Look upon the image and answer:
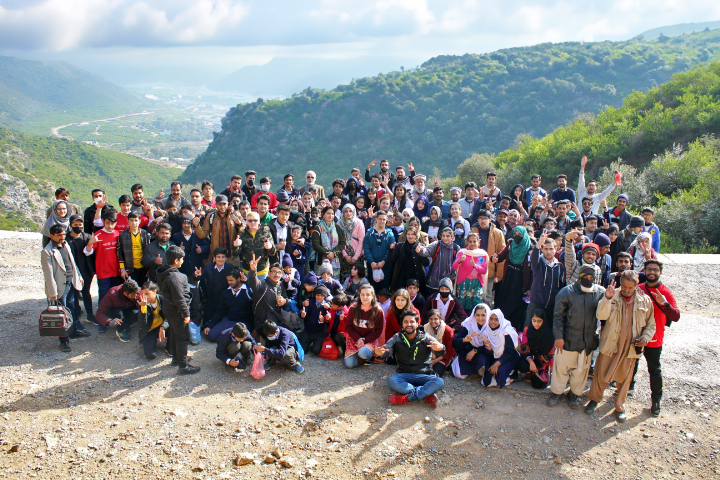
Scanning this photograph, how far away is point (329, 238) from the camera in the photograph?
833cm

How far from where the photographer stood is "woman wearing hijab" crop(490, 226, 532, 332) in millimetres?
7418

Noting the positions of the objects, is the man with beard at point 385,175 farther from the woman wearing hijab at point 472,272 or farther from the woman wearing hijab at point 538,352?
the woman wearing hijab at point 538,352

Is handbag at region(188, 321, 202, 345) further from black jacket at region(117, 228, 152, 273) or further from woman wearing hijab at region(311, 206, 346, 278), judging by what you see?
woman wearing hijab at region(311, 206, 346, 278)

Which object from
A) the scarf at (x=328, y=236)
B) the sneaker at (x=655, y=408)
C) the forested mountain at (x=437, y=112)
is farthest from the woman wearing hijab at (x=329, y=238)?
the forested mountain at (x=437, y=112)

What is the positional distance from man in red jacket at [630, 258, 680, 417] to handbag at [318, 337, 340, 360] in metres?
4.06

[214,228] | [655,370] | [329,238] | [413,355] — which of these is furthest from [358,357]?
[655,370]

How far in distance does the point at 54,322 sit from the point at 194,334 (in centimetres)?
188

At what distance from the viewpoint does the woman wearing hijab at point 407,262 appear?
26.0ft

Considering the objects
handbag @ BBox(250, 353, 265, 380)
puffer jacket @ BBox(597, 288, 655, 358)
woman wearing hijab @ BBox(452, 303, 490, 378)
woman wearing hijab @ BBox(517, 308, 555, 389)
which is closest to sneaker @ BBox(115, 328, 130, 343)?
handbag @ BBox(250, 353, 265, 380)

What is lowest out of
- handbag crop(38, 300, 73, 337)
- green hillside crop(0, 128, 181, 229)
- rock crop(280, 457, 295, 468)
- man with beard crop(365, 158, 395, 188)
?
rock crop(280, 457, 295, 468)

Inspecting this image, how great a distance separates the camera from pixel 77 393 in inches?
235

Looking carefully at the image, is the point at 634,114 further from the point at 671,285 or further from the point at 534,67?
the point at 534,67

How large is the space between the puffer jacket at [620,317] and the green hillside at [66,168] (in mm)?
38405

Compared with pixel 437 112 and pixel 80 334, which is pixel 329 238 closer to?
pixel 80 334
